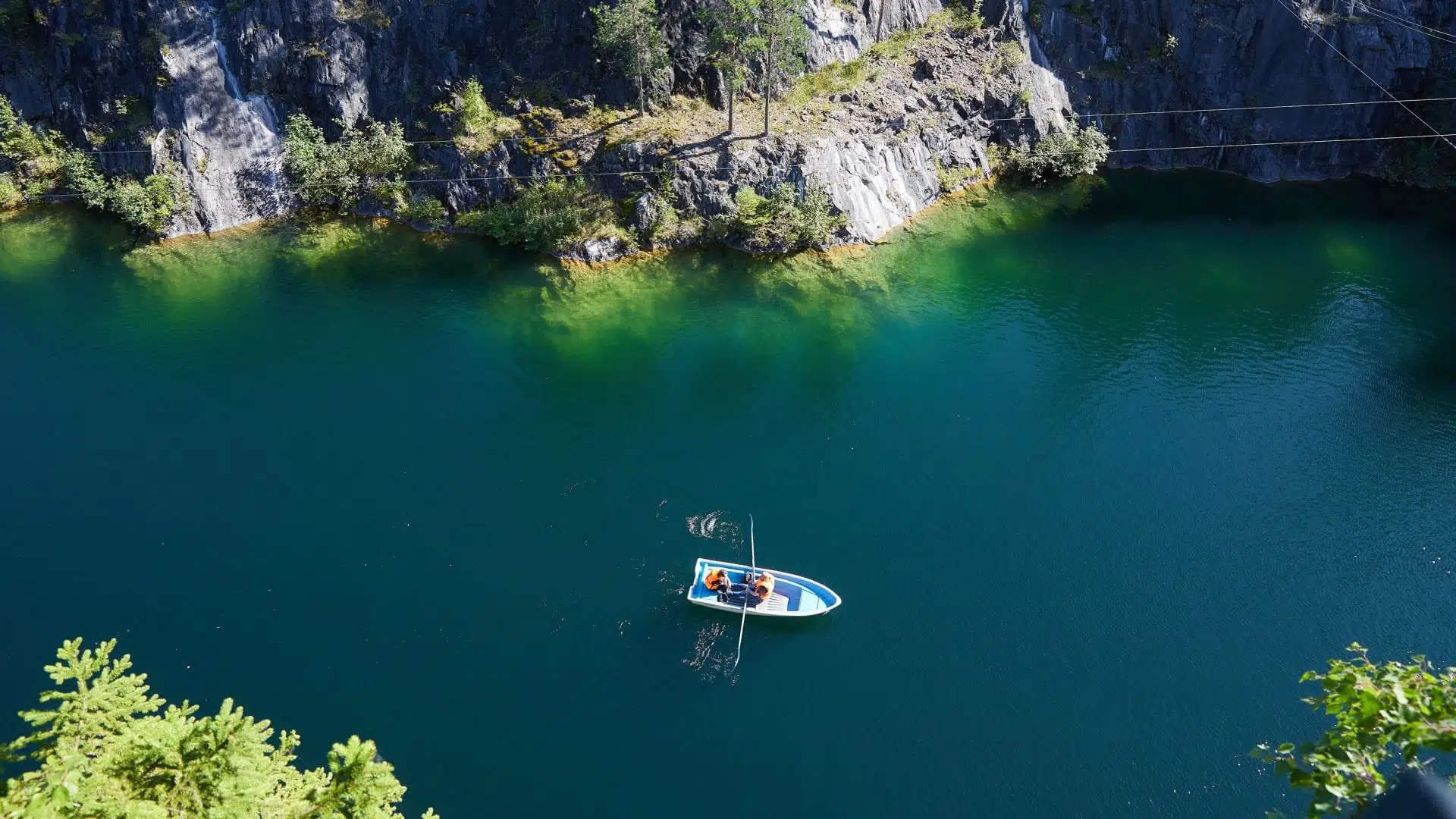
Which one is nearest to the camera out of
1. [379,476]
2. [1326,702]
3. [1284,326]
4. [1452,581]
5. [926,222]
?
[1326,702]

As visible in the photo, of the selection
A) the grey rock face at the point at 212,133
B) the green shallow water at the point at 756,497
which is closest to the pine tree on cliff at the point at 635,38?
the green shallow water at the point at 756,497

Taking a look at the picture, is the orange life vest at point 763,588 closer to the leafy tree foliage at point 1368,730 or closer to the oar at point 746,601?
the oar at point 746,601

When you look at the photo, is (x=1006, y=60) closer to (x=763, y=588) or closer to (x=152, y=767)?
(x=763, y=588)

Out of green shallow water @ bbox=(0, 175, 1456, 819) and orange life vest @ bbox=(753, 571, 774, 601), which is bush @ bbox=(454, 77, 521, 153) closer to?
green shallow water @ bbox=(0, 175, 1456, 819)

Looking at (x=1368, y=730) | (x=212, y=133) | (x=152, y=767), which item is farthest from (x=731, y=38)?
(x=1368, y=730)

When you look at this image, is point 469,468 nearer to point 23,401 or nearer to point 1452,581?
point 23,401

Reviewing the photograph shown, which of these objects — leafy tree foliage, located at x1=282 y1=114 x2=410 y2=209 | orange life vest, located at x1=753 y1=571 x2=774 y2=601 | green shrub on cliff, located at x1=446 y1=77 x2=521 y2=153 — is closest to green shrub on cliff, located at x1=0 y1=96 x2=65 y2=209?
leafy tree foliage, located at x1=282 y1=114 x2=410 y2=209

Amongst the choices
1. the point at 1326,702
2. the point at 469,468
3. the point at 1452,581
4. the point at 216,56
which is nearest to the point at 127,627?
the point at 469,468
